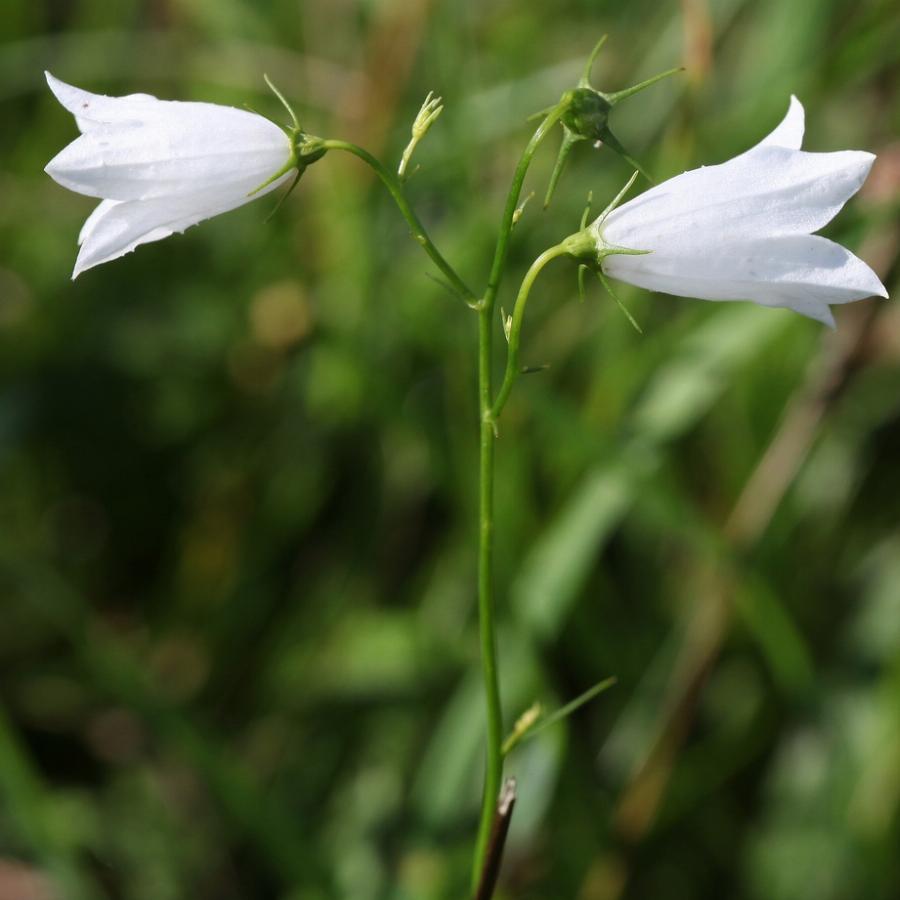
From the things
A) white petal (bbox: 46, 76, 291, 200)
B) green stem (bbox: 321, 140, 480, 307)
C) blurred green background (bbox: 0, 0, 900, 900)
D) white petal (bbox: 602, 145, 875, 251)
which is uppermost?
white petal (bbox: 46, 76, 291, 200)

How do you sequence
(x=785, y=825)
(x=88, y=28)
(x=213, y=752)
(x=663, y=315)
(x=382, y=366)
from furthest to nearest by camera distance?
(x=88, y=28) → (x=663, y=315) → (x=382, y=366) → (x=785, y=825) → (x=213, y=752)

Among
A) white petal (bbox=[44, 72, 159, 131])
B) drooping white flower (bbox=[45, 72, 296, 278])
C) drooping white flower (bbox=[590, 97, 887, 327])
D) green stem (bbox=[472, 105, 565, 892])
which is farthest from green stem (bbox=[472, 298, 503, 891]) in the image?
white petal (bbox=[44, 72, 159, 131])

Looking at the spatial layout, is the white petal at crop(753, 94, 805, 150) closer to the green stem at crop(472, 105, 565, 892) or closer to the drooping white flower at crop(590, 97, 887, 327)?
the drooping white flower at crop(590, 97, 887, 327)

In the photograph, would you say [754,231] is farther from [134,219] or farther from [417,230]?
[134,219]

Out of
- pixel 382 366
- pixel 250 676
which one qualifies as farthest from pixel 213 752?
pixel 382 366

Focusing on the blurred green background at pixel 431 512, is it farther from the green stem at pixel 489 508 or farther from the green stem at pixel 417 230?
the green stem at pixel 417 230

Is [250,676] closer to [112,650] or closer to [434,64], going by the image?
[112,650]
